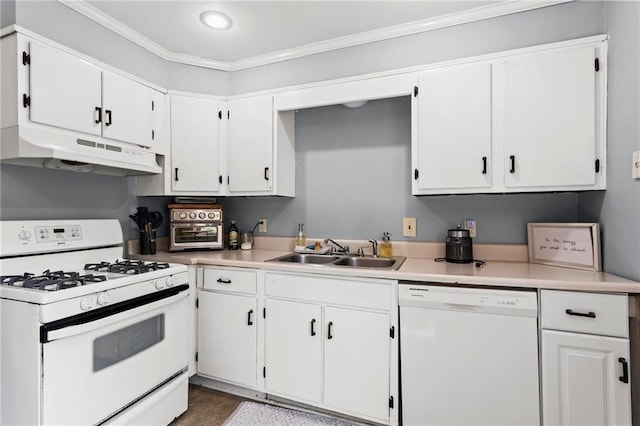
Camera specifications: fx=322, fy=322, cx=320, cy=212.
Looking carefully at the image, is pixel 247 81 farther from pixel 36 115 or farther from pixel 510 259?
pixel 510 259

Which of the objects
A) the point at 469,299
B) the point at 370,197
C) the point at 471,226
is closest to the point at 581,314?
the point at 469,299

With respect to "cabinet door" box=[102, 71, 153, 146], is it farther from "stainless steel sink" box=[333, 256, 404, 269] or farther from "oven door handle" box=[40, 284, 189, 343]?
"stainless steel sink" box=[333, 256, 404, 269]

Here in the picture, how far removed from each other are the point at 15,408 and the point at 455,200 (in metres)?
2.58

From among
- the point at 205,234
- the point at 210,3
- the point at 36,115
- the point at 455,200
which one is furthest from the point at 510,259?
the point at 36,115

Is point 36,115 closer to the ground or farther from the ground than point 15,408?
farther from the ground

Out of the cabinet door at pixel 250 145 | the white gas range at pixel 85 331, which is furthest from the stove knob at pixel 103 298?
the cabinet door at pixel 250 145

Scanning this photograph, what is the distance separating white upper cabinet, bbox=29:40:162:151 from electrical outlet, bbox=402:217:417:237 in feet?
6.42

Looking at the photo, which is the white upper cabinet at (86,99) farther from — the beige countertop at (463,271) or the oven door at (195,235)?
the beige countertop at (463,271)

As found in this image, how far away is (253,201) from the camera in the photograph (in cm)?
289

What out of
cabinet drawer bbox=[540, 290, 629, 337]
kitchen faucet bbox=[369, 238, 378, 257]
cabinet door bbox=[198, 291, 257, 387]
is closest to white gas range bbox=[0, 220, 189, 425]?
cabinet door bbox=[198, 291, 257, 387]

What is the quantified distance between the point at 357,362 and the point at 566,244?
4.46 ft

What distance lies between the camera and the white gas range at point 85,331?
1347 millimetres

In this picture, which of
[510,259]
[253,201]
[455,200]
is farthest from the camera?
[253,201]

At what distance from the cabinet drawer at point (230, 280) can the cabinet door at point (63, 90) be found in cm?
115
